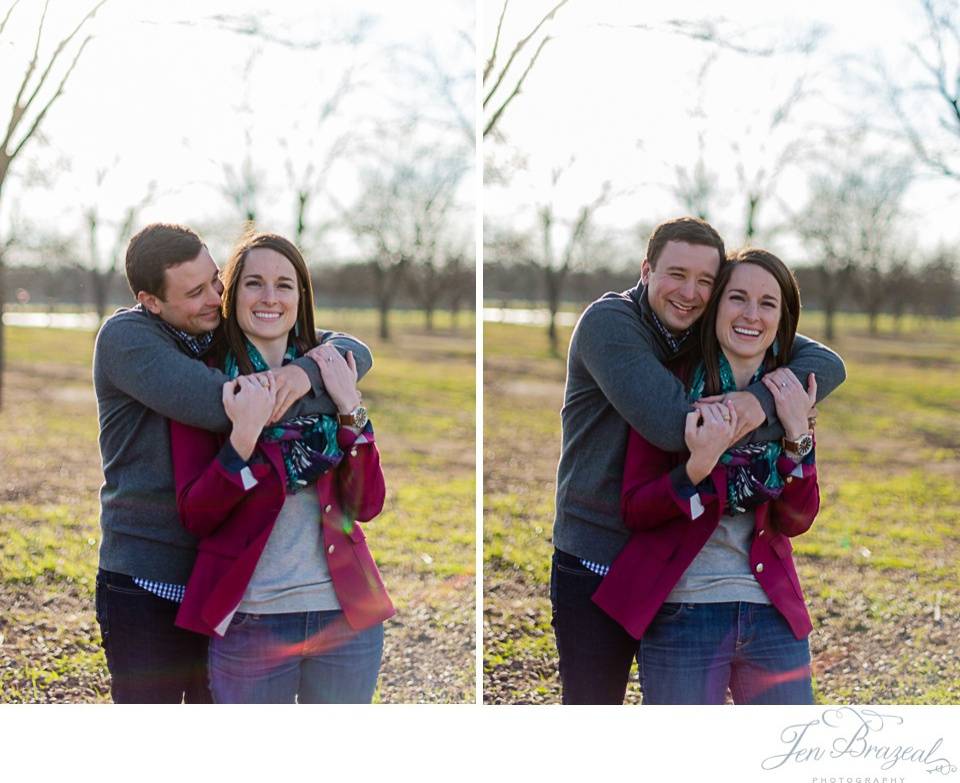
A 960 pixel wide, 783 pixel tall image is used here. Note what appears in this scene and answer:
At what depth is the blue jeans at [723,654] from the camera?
197 centimetres

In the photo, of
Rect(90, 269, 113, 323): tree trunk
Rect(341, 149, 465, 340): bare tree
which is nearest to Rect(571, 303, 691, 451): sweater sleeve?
Rect(341, 149, 465, 340): bare tree

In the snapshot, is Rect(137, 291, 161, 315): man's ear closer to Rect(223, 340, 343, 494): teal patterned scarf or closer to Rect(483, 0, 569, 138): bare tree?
Rect(223, 340, 343, 494): teal patterned scarf

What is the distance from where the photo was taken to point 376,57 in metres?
4.33

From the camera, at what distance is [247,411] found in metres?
1.83

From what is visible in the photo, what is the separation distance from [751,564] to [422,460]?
4.49m

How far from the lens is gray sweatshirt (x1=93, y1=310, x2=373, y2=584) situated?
1.84 meters

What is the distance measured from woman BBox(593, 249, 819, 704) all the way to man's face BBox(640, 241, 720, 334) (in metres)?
0.03

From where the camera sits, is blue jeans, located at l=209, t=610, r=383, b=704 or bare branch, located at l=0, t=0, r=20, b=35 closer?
blue jeans, located at l=209, t=610, r=383, b=704

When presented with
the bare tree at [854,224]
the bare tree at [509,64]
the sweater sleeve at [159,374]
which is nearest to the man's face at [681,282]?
the sweater sleeve at [159,374]

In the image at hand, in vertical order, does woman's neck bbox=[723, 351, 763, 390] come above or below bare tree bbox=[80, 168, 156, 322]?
below

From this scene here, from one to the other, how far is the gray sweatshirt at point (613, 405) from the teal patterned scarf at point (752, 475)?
32 mm

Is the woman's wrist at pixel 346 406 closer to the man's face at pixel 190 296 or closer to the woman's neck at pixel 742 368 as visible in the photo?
the man's face at pixel 190 296
